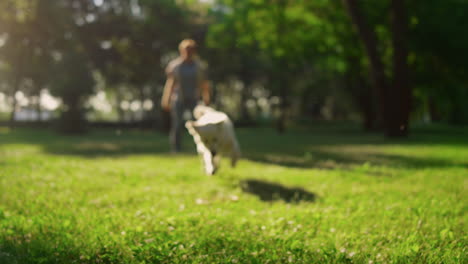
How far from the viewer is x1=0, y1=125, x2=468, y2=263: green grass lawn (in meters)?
2.93

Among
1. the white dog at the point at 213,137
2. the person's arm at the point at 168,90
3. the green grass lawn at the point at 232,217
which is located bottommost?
the green grass lawn at the point at 232,217

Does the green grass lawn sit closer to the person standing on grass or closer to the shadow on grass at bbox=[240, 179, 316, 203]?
the shadow on grass at bbox=[240, 179, 316, 203]

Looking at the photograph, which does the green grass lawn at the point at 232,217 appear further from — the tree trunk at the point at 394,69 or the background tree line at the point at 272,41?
the tree trunk at the point at 394,69

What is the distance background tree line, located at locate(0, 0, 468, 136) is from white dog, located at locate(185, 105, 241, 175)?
6941 millimetres

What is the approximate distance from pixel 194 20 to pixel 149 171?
25942 millimetres

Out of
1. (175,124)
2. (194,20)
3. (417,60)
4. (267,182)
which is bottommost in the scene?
(267,182)

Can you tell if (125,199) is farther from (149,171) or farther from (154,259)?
(149,171)

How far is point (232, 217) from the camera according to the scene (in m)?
3.90

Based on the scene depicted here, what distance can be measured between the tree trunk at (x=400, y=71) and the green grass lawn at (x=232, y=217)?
1035 cm

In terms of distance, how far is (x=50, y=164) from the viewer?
26.2ft

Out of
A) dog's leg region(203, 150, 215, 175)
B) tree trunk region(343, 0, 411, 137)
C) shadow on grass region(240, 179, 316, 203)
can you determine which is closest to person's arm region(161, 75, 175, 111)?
dog's leg region(203, 150, 215, 175)

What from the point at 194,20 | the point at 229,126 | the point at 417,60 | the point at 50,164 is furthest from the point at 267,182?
the point at 194,20

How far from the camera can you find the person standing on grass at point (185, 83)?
333 inches

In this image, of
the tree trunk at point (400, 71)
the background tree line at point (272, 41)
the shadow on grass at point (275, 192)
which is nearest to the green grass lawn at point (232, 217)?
the shadow on grass at point (275, 192)
